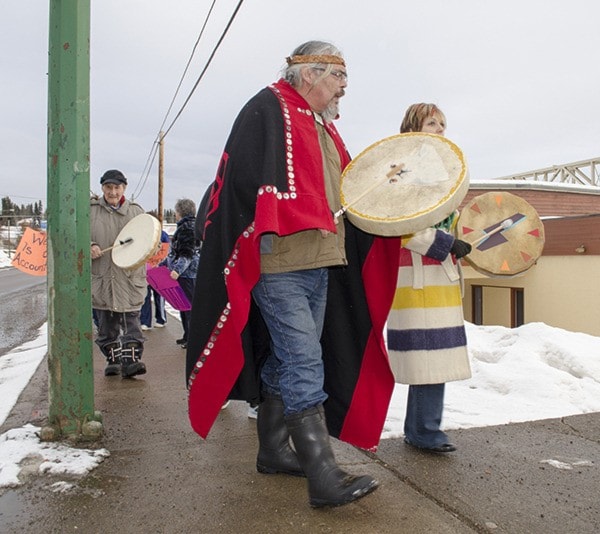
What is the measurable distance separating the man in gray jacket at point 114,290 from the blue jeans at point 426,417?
2.66 m

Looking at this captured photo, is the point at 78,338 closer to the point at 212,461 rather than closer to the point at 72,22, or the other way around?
the point at 212,461

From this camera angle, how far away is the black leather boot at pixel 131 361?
484 cm

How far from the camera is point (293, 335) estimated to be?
7.73 feet

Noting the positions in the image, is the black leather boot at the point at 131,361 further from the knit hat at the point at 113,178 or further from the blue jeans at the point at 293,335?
the blue jeans at the point at 293,335

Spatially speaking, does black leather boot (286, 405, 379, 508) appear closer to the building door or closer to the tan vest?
the tan vest

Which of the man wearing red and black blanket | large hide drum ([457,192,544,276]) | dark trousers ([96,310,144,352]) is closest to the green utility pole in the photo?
the man wearing red and black blanket

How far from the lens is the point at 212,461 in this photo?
2.82 metres

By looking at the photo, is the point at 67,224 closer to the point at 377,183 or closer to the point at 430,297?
the point at 377,183

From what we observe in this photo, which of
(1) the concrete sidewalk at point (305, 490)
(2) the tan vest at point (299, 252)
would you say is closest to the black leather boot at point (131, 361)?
(1) the concrete sidewalk at point (305, 490)

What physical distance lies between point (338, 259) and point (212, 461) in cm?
121

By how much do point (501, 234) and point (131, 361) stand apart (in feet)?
10.5

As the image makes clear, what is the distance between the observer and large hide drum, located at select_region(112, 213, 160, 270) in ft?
15.2

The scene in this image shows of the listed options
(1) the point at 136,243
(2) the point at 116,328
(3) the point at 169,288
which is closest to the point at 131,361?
(2) the point at 116,328

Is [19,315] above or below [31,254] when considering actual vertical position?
below
